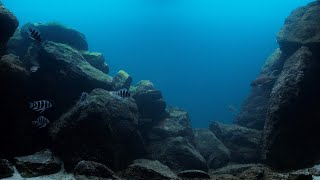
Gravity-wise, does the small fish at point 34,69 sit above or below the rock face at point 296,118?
above

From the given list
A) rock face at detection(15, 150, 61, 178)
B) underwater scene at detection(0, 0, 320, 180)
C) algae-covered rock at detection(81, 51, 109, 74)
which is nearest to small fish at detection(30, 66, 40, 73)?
underwater scene at detection(0, 0, 320, 180)

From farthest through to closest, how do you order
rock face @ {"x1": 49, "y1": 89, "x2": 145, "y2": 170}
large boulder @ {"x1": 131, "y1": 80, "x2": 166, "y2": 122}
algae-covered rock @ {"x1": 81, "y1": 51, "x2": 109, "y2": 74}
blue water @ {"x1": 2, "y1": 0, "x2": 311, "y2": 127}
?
blue water @ {"x1": 2, "y1": 0, "x2": 311, "y2": 127} < algae-covered rock @ {"x1": 81, "y1": 51, "x2": 109, "y2": 74} < large boulder @ {"x1": 131, "y1": 80, "x2": 166, "y2": 122} < rock face @ {"x1": 49, "y1": 89, "x2": 145, "y2": 170}

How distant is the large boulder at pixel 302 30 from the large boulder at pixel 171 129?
5.98 m

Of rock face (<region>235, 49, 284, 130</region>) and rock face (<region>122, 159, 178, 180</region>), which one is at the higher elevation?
rock face (<region>235, 49, 284, 130</region>)

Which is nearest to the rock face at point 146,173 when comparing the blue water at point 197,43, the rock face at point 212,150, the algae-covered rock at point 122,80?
the rock face at point 212,150

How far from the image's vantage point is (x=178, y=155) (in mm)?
11305

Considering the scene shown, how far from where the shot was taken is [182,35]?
92.9m

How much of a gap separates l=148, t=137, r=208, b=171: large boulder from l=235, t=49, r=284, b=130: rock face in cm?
570

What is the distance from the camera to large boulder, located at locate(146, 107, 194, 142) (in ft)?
42.8

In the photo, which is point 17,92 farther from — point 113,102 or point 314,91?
point 314,91

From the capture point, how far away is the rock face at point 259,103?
15.9m

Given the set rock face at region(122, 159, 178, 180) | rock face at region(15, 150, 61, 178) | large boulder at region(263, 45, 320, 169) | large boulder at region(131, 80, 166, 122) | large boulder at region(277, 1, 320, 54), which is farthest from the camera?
large boulder at region(131, 80, 166, 122)

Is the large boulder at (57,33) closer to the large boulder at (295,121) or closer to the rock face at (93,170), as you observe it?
the rock face at (93,170)

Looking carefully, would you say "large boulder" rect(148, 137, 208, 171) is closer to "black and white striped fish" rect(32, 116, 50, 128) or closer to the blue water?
"black and white striped fish" rect(32, 116, 50, 128)
